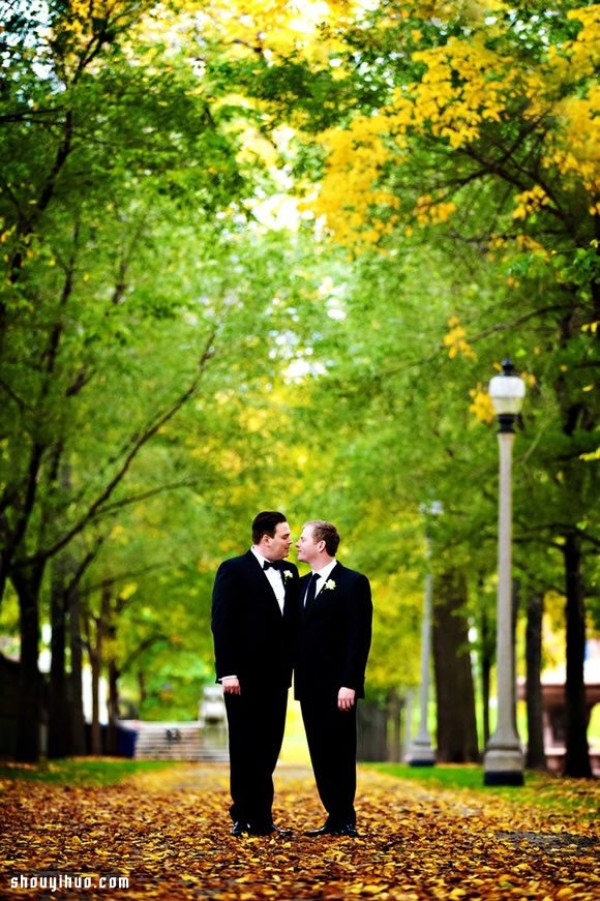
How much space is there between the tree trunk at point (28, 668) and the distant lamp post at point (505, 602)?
9.43 meters

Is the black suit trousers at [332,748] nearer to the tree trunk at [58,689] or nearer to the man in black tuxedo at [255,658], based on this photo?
the man in black tuxedo at [255,658]

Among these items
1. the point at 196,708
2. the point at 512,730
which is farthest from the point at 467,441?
the point at 196,708

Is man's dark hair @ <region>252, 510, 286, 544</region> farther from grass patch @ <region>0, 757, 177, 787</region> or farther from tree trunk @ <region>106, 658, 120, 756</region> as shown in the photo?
tree trunk @ <region>106, 658, 120, 756</region>

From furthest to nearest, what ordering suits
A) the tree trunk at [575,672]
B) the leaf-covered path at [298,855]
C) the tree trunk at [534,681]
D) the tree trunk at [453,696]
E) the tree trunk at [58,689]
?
the tree trunk at [453,696], the tree trunk at [58,689], the tree trunk at [534,681], the tree trunk at [575,672], the leaf-covered path at [298,855]

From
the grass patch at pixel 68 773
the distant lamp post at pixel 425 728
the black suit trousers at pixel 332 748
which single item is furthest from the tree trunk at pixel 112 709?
the black suit trousers at pixel 332 748

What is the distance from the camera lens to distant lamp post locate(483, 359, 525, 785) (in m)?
19.2

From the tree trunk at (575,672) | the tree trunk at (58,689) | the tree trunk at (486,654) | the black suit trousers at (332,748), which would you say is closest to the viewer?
the black suit trousers at (332,748)

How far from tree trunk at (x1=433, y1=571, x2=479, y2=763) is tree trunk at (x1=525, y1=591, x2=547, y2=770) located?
3.88m

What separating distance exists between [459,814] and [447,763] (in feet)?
64.8

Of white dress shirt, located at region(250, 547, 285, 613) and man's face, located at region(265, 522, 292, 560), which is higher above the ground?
man's face, located at region(265, 522, 292, 560)

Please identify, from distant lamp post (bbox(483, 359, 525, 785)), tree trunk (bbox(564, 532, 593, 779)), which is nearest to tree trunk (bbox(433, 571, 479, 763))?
tree trunk (bbox(564, 532, 593, 779))

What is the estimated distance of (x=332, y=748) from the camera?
32.2ft

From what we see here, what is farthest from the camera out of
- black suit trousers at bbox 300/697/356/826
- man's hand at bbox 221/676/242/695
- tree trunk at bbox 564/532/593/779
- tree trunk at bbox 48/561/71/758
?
tree trunk at bbox 48/561/71/758

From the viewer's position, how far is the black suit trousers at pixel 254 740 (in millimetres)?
9664
